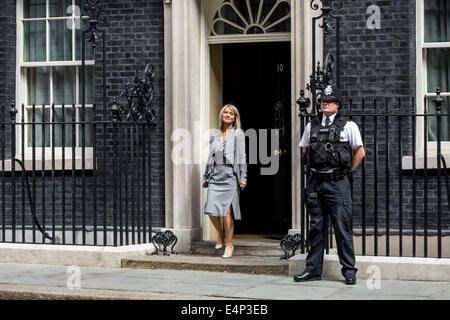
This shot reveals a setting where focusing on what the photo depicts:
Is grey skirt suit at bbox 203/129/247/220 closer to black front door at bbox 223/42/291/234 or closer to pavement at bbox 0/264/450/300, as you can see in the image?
pavement at bbox 0/264/450/300

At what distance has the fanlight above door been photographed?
39.9 ft

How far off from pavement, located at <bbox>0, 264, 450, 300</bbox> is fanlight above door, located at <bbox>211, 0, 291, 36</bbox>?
335 centimetres

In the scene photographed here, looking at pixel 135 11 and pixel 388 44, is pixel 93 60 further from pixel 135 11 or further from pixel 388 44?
pixel 388 44

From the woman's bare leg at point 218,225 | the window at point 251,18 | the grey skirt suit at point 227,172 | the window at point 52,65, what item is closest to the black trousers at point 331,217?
the grey skirt suit at point 227,172

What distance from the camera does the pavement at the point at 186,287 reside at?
29.4 feet

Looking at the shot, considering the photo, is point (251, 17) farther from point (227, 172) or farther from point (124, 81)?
point (227, 172)

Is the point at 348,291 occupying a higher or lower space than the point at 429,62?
lower

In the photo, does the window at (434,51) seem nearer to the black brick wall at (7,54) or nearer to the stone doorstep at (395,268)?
the stone doorstep at (395,268)

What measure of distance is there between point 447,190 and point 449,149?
1153 mm

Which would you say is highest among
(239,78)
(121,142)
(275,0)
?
(275,0)

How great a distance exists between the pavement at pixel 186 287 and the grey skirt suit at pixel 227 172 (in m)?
1.04

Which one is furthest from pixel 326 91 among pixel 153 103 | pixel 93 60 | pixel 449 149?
pixel 93 60

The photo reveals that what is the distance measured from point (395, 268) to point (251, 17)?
13.4ft

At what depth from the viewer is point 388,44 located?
11.3 metres
